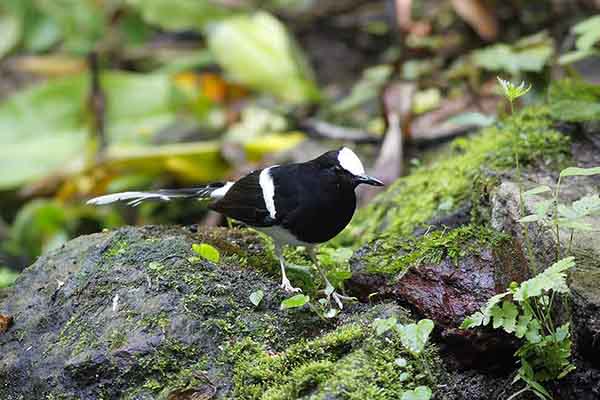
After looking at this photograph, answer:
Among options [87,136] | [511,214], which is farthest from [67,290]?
[87,136]

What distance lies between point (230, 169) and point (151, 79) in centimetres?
202

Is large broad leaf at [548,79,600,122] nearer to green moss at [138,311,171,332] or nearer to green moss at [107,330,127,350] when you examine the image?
green moss at [138,311,171,332]

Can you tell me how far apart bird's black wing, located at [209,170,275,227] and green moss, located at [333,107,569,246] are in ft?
2.31

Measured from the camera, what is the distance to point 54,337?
3193 mm

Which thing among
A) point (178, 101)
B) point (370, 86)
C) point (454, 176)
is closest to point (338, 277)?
point (454, 176)

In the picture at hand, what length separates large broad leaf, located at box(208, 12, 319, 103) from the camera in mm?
7578

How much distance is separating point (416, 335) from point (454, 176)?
195cm

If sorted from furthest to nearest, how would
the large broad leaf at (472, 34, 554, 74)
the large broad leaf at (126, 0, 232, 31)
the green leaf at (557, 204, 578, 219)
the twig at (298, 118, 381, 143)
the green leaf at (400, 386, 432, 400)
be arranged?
the large broad leaf at (126, 0, 232, 31), the twig at (298, 118, 381, 143), the large broad leaf at (472, 34, 554, 74), the green leaf at (557, 204, 578, 219), the green leaf at (400, 386, 432, 400)

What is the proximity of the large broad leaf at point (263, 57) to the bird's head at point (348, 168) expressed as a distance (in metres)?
4.10

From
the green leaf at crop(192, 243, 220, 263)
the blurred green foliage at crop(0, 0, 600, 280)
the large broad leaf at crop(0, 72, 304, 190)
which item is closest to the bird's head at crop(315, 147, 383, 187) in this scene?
the green leaf at crop(192, 243, 220, 263)

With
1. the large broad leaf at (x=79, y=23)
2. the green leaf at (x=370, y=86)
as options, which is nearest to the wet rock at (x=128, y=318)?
the green leaf at (x=370, y=86)

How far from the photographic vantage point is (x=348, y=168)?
11.0 feet

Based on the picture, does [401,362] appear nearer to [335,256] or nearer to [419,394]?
[419,394]

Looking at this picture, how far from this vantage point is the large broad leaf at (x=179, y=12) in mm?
7355
